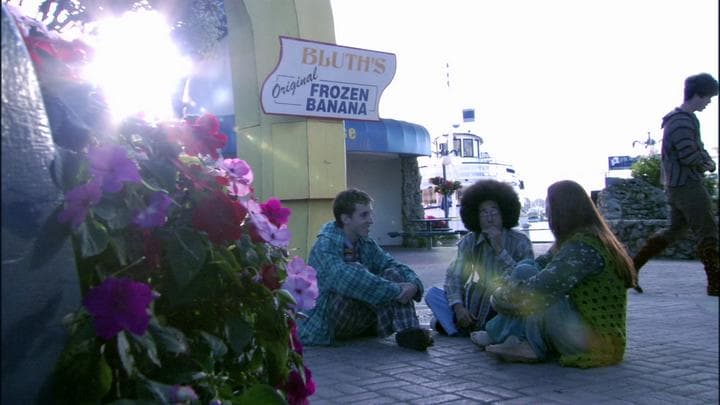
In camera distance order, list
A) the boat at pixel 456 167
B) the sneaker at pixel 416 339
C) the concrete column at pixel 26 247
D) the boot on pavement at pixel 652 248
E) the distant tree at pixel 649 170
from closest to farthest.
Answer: the concrete column at pixel 26 247, the sneaker at pixel 416 339, the boot on pavement at pixel 652 248, the distant tree at pixel 649 170, the boat at pixel 456 167

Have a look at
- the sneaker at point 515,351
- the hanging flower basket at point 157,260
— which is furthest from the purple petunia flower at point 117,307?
the sneaker at point 515,351

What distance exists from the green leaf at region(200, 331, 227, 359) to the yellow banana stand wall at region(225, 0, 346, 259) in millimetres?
5232

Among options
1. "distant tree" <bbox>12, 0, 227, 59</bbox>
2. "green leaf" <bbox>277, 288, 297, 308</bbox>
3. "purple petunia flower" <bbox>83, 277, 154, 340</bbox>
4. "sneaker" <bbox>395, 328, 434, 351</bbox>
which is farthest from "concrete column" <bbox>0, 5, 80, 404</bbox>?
"distant tree" <bbox>12, 0, 227, 59</bbox>

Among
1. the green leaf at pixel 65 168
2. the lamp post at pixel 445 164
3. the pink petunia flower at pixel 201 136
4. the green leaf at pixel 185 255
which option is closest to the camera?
the green leaf at pixel 65 168

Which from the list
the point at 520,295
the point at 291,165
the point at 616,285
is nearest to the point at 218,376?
the point at 520,295

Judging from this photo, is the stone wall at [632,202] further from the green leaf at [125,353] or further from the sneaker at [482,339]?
the green leaf at [125,353]

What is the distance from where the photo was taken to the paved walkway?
3742mm

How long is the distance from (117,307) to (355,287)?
3878 millimetres

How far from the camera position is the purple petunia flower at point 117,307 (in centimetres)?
136

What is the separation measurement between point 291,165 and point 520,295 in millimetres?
3262

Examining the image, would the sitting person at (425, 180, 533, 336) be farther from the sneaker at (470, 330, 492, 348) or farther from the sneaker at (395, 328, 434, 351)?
the sneaker at (395, 328, 434, 351)

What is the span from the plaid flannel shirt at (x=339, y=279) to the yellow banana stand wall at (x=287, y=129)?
151cm

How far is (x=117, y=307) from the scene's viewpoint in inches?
54.2

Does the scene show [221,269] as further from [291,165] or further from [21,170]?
[291,165]
